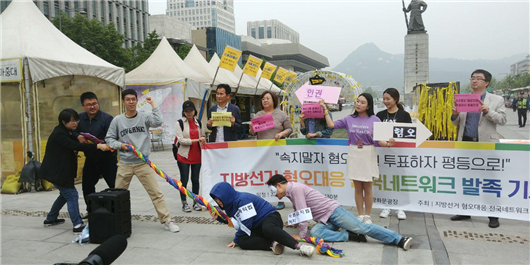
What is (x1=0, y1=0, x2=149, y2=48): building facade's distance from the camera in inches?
1982

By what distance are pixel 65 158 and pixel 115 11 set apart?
6519 cm

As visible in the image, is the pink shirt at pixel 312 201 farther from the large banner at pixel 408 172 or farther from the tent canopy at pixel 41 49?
the tent canopy at pixel 41 49

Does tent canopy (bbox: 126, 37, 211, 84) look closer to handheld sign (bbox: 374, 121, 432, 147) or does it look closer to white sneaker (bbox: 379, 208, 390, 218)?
white sneaker (bbox: 379, 208, 390, 218)

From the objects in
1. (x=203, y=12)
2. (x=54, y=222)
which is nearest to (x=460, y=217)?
(x=54, y=222)

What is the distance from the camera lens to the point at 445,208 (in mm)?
5145


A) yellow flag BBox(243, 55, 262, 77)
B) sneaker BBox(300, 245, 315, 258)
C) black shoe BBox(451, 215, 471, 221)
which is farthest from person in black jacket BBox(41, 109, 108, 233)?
yellow flag BBox(243, 55, 262, 77)

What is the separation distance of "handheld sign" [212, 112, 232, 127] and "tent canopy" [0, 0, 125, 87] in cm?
418

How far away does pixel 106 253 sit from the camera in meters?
1.37

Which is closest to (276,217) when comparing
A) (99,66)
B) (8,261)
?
(8,261)

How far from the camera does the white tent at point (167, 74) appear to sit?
583 inches

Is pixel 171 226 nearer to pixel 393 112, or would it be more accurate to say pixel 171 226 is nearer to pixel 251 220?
pixel 251 220

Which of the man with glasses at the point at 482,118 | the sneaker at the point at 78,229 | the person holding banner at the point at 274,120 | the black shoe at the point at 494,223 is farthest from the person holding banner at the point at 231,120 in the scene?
the black shoe at the point at 494,223

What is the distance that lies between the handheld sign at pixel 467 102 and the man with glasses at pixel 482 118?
0.07 metres

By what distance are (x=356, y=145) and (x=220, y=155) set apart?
79.6 inches
